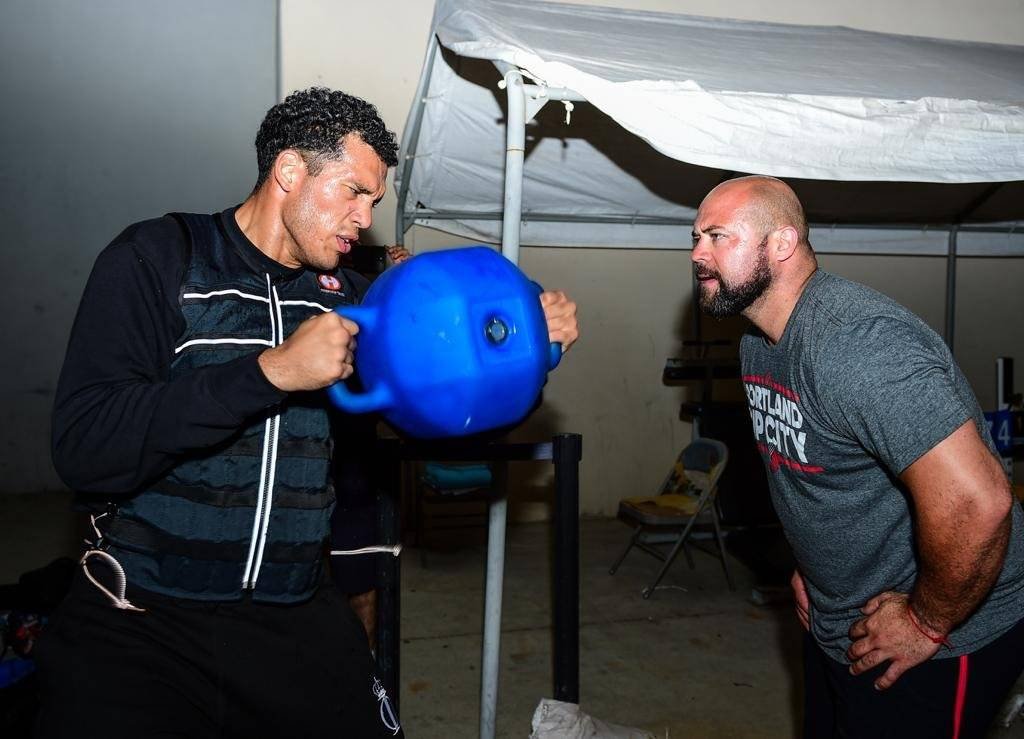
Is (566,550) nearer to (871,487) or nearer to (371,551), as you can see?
(371,551)

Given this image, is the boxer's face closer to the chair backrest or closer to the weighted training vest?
the weighted training vest

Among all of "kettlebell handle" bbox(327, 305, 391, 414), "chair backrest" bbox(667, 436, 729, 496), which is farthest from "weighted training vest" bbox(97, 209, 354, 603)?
"chair backrest" bbox(667, 436, 729, 496)

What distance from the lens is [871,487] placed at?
5.26ft

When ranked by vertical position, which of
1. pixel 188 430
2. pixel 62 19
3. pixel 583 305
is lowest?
pixel 583 305

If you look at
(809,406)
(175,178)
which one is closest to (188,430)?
(809,406)

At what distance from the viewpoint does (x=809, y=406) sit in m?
1.62

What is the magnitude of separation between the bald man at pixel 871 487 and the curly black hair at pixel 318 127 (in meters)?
0.84

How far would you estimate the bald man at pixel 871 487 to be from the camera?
141 cm

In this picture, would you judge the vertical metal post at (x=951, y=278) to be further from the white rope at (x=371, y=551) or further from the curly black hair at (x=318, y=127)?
the curly black hair at (x=318, y=127)

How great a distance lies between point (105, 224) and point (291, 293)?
545 cm

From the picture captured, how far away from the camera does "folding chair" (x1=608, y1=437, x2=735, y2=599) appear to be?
428 centimetres

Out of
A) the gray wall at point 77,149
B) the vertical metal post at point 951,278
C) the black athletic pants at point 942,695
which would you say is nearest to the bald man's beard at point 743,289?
the black athletic pants at point 942,695

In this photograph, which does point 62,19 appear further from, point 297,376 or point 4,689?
point 297,376

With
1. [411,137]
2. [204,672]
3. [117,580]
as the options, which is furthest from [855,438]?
[411,137]
